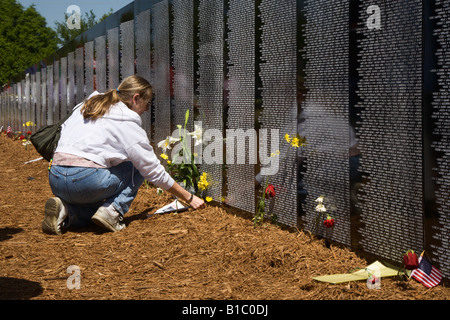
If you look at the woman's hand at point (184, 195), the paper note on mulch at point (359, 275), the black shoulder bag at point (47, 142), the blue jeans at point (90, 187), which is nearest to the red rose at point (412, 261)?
the paper note on mulch at point (359, 275)

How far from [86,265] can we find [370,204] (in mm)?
1901

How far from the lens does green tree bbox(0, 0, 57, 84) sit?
33156 millimetres

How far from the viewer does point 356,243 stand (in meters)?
3.54

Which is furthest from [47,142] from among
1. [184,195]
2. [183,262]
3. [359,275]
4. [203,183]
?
[359,275]

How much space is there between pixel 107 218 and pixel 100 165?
0.44 m

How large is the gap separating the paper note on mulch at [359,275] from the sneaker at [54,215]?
2330 mm

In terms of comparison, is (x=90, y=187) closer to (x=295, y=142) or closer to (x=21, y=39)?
(x=295, y=142)

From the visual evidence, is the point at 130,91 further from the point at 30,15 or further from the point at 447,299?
the point at 30,15

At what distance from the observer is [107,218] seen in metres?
4.52

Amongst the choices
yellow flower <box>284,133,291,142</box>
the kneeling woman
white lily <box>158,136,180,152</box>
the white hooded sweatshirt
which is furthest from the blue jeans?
yellow flower <box>284,133,291,142</box>

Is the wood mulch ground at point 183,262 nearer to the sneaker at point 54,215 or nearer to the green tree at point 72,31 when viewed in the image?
the sneaker at point 54,215

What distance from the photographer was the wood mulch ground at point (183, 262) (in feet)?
9.86

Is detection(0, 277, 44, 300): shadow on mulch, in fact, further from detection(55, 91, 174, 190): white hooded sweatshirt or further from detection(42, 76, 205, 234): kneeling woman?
detection(55, 91, 174, 190): white hooded sweatshirt

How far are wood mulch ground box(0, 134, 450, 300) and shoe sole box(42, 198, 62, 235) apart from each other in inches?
3.7
